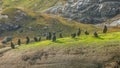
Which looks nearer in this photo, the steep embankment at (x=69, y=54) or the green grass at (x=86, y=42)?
the steep embankment at (x=69, y=54)

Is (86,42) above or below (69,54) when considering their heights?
above

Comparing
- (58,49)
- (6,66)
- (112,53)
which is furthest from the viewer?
(6,66)

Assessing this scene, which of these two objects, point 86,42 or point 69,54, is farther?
point 86,42

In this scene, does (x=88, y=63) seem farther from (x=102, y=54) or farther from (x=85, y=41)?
(x=85, y=41)

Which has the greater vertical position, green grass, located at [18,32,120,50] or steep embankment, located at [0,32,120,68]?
green grass, located at [18,32,120,50]

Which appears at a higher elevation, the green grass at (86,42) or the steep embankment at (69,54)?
the green grass at (86,42)

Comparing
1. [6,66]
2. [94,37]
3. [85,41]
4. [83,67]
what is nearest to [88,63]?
[83,67]

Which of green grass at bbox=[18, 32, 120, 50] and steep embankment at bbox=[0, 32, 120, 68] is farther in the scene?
green grass at bbox=[18, 32, 120, 50]

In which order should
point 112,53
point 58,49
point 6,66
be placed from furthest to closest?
point 6,66
point 58,49
point 112,53
